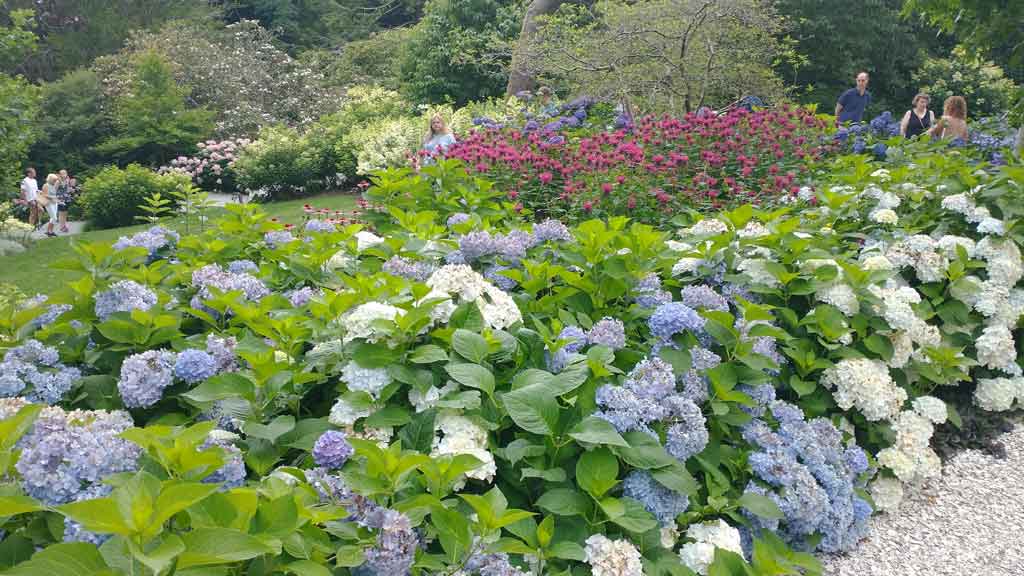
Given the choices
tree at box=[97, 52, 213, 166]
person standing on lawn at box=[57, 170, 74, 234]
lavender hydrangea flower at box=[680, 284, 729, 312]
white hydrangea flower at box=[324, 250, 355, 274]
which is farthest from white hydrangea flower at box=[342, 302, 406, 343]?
tree at box=[97, 52, 213, 166]

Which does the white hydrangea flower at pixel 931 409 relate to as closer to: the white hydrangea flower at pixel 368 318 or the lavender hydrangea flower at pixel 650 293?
the lavender hydrangea flower at pixel 650 293

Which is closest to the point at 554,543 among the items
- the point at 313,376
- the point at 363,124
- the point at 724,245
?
the point at 313,376

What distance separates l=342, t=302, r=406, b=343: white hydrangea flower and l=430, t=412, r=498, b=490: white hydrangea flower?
32 cm

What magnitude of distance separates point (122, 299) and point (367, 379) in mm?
917

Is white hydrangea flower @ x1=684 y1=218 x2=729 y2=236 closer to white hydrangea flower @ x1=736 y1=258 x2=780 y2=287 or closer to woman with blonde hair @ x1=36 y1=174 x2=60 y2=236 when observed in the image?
white hydrangea flower @ x1=736 y1=258 x2=780 y2=287

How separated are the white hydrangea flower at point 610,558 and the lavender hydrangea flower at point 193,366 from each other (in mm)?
1087

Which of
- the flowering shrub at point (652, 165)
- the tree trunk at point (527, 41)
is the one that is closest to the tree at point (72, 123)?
the tree trunk at point (527, 41)

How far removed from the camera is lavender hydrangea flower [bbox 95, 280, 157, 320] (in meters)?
2.20

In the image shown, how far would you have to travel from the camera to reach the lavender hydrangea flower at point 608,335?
7.20 ft

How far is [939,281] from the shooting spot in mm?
3443

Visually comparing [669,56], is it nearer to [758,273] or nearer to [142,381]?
[758,273]

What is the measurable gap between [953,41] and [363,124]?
731 inches

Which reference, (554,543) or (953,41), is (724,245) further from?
(953,41)

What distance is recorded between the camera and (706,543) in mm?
1972
